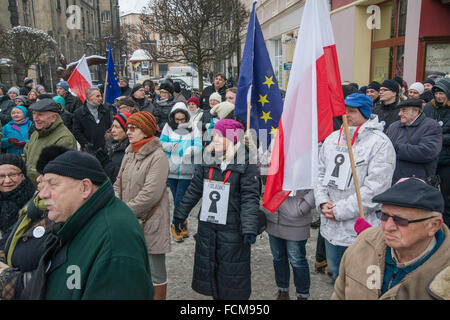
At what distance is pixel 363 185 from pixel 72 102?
6.99m

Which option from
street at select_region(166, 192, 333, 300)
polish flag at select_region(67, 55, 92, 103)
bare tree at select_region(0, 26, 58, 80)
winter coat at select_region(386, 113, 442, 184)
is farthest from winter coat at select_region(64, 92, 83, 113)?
bare tree at select_region(0, 26, 58, 80)

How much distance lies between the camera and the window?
10.7m

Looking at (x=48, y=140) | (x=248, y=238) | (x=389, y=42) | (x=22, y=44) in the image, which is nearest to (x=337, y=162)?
(x=248, y=238)

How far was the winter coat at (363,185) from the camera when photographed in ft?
10.6

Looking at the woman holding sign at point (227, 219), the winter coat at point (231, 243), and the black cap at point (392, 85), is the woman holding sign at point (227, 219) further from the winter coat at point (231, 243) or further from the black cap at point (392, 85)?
the black cap at point (392, 85)

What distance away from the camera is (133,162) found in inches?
146

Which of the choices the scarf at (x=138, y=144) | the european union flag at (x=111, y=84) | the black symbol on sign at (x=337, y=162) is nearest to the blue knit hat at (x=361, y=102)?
the black symbol on sign at (x=337, y=162)

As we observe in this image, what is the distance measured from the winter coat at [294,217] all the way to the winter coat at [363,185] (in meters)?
0.13

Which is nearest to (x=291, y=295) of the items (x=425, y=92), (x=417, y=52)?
(x=425, y=92)

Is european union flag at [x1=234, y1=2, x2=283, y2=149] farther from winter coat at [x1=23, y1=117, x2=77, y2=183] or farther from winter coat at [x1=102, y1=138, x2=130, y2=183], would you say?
winter coat at [x1=23, y1=117, x2=77, y2=183]

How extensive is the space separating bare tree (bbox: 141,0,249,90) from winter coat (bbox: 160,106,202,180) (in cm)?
1015

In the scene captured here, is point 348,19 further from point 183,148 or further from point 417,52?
point 183,148

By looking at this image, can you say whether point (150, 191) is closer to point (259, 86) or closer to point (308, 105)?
point (308, 105)

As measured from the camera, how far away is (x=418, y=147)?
14.2ft
